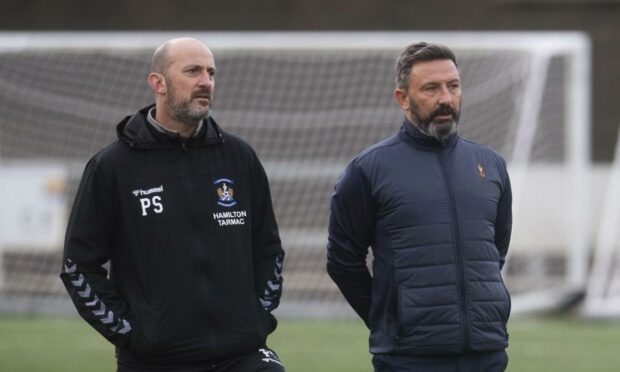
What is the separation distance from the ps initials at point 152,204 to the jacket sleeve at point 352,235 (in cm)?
62

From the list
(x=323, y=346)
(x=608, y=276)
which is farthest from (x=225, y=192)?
(x=608, y=276)

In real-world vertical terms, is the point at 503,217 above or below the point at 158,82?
below

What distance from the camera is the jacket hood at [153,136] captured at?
203 inches

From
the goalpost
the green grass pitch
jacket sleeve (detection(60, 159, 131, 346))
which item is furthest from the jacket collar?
the goalpost

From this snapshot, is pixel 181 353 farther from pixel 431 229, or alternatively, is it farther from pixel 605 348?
pixel 605 348

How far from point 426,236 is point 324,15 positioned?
13991 mm

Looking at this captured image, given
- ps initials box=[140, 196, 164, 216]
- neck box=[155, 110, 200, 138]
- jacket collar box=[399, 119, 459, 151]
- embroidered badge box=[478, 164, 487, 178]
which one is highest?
neck box=[155, 110, 200, 138]

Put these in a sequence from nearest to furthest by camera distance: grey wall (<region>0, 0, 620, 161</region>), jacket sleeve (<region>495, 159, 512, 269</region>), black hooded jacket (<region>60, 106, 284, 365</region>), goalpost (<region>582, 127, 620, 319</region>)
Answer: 1. black hooded jacket (<region>60, 106, 284, 365</region>)
2. jacket sleeve (<region>495, 159, 512, 269</region>)
3. goalpost (<region>582, 127, 620, 319</region>)
4. grey wall (<region>0, 0, 620, 161</region>)

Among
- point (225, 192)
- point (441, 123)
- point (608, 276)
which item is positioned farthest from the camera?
point (608, 276)

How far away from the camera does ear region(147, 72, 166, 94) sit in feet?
17.0

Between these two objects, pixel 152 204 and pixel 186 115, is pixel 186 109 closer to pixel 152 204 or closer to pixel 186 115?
pixel 186 115

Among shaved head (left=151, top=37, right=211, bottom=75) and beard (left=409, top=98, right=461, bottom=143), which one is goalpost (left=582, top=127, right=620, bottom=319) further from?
shaved head (left=151, top=37, right=211, bottom=75)

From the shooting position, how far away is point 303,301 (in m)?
14.1

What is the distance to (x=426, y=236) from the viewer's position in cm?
496
